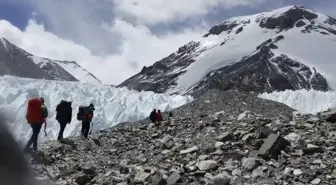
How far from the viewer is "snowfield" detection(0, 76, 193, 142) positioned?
54.4 meters

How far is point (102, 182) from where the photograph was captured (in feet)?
29.7

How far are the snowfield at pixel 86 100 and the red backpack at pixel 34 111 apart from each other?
40.3m

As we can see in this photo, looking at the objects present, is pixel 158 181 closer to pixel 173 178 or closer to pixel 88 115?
pixel 173 178

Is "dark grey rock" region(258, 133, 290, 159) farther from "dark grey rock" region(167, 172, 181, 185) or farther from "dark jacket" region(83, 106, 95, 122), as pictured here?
"dark jacket" region(83, 106, 95, 122)

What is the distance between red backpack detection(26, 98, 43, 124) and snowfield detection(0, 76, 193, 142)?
40.3 m

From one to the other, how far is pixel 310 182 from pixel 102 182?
3658 mm

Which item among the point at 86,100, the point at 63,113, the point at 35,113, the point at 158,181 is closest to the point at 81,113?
the point at 63,113

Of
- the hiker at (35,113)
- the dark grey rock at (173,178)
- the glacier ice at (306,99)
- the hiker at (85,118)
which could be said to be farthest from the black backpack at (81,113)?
the glacier ice at (306,99)

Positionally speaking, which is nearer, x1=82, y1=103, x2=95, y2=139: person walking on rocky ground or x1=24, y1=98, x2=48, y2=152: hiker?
x1=24, y1=98, x2=48, y2=152: hiker

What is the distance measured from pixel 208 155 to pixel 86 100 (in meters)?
53.6

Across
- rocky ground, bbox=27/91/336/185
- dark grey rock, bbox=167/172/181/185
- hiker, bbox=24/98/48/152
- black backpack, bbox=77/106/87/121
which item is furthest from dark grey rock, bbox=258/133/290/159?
black backpack, bbox=77/106/87/121

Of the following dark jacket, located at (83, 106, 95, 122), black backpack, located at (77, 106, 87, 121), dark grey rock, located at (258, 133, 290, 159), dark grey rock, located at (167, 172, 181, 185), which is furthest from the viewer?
black backpack, located at (77, 106, 87, 121)

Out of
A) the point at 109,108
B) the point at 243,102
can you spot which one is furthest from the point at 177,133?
the point at 109,108

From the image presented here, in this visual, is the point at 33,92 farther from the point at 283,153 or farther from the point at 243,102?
the point at 283,153
